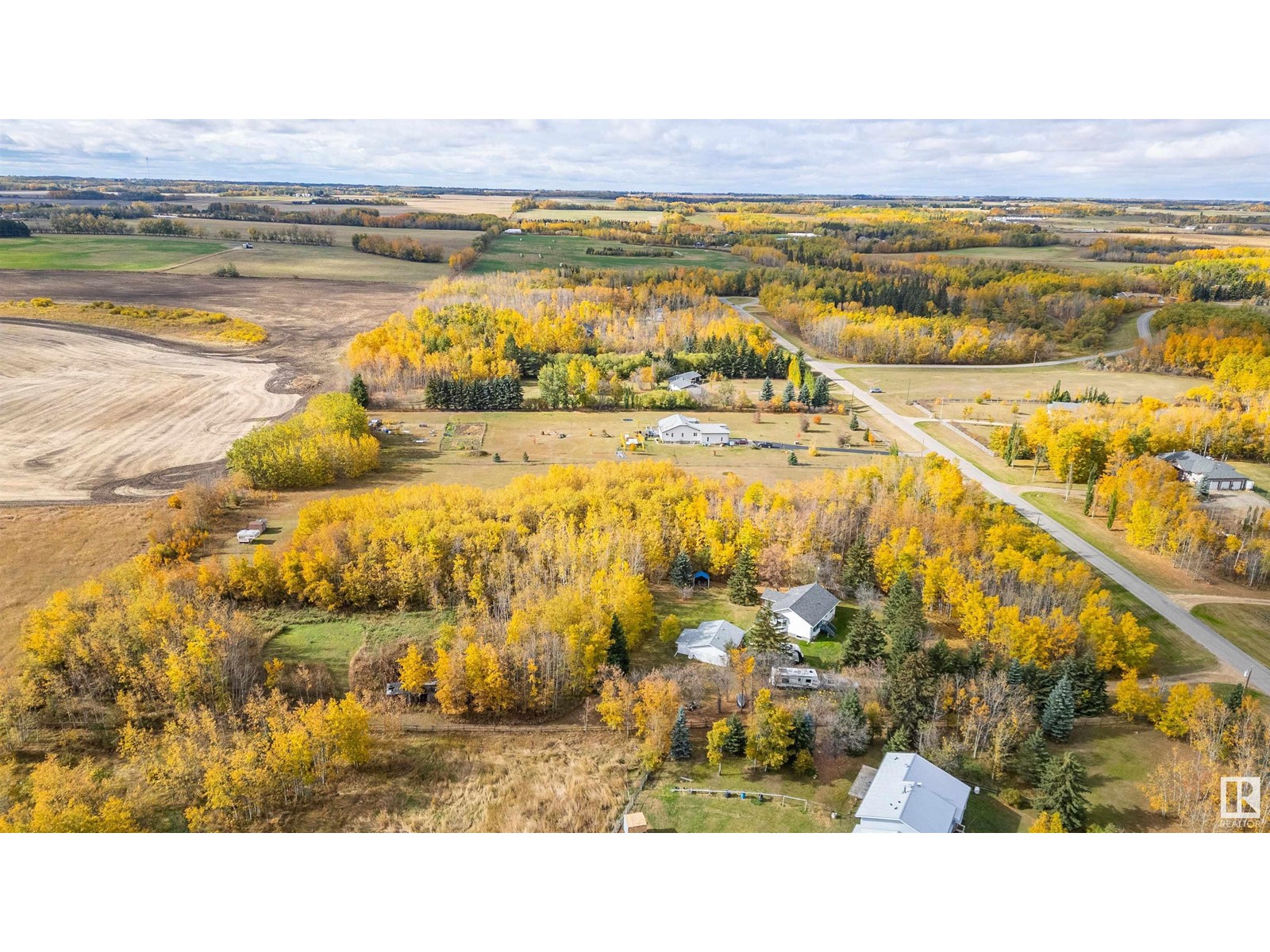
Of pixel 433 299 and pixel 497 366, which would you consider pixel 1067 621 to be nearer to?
pixel 497 366

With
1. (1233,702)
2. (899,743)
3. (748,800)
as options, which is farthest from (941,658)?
(748,800)

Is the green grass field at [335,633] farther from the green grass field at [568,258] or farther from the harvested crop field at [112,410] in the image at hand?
the green grass field at [568,258]

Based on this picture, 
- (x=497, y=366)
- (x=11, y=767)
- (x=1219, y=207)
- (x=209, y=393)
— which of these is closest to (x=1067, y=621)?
(x=11, y=767)

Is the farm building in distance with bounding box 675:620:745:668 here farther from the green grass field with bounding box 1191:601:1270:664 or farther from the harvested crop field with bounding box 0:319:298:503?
the harvested crop field with bounding box 0:319:298:503

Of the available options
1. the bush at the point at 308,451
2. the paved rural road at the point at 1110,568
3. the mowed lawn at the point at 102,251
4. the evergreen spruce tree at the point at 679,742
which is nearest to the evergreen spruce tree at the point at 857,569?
the paved rural road at the point at 1110,568
